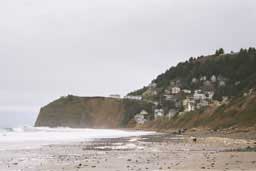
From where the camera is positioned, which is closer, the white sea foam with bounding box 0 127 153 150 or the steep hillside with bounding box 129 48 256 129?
the white sea foam with bounding box 0 127 153 150

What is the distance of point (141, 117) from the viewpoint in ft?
618

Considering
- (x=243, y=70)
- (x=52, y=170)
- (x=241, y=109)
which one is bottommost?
(x=52, y=170)

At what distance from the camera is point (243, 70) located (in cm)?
16138

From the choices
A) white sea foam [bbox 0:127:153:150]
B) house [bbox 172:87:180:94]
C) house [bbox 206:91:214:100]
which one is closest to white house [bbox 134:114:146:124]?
house [bbox 172:87:180:94]

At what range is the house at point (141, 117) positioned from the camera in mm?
184375

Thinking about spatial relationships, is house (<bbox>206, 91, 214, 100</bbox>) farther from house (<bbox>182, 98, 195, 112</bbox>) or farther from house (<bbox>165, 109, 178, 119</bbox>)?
house (<bbox>165, 109, 178, 119</bbox>)

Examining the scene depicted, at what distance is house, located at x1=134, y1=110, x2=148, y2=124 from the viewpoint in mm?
184375

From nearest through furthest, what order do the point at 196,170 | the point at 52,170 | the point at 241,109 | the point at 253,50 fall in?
1. the point at 196,170
2. the point at 52,170
3. the point at 241,109
4. the point at 253,50

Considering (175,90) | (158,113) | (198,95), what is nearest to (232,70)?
(198,95)

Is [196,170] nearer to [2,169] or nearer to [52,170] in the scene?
[52,170]

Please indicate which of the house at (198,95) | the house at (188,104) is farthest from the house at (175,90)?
the house at (188,104)

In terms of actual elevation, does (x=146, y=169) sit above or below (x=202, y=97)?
below

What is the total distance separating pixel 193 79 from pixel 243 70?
120ft

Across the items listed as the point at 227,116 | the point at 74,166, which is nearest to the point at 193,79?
the point at 227,116
